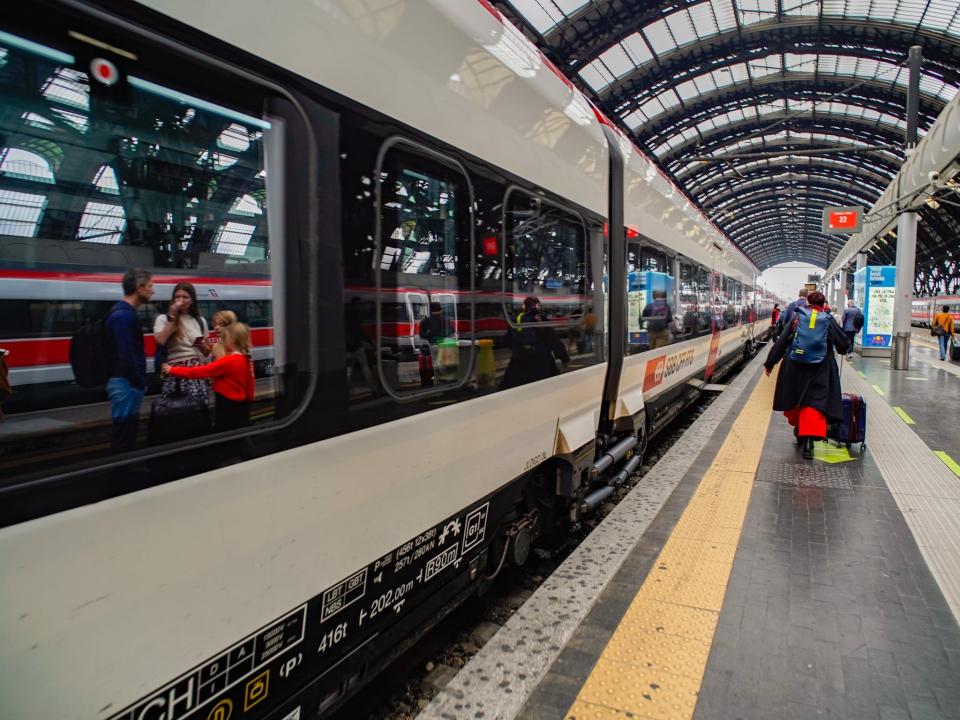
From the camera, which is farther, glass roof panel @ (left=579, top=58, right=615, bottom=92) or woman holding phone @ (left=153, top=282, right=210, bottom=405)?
glass roof panel @ (left=579, top=58, right=615, bottom=92)

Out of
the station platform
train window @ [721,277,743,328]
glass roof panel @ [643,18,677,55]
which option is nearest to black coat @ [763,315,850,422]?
the station platform

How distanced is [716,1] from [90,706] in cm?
2342

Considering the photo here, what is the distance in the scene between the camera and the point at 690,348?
8141 mm

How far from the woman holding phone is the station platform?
153 cm

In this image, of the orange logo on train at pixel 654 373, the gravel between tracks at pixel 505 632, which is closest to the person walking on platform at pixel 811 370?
the orange logo on train at pixel 654 373

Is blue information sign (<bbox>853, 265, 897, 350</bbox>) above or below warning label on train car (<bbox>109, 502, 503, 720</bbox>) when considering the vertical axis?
above

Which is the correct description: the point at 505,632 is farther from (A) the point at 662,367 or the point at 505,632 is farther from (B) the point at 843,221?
(B) the point at 843,221

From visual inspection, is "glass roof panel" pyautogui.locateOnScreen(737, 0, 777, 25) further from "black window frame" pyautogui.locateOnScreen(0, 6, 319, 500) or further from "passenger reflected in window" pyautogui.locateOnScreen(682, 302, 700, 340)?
"black window frame" pyautogui.locateOnScreen(0, 6, 319, 500)

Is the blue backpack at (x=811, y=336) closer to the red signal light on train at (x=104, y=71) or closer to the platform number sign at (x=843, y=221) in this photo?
the red signal light on train at (x=104, y=71)

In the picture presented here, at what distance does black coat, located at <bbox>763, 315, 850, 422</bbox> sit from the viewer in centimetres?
586

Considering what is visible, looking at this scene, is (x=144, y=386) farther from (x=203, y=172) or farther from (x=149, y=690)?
(x=149, y=690)

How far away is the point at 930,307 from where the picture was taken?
36906 millimetres

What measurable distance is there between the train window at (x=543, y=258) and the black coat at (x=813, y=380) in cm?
283

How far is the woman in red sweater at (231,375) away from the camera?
1634 millimetres
